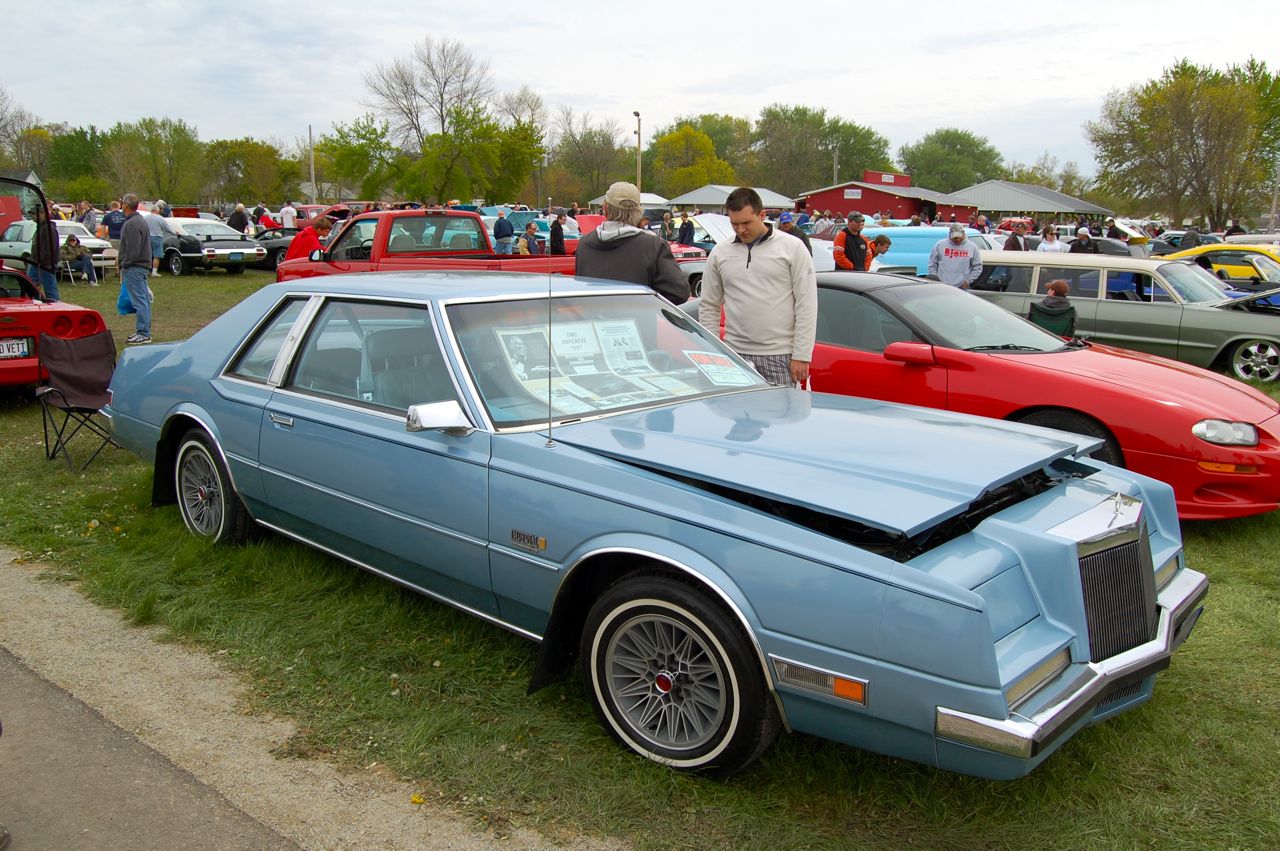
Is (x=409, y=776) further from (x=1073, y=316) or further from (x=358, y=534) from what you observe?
(x=1073, y=316)

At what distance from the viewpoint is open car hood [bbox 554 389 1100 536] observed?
8.86ft

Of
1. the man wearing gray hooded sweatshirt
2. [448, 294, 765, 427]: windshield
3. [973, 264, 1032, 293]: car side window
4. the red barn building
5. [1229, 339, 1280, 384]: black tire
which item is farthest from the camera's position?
the red barn building

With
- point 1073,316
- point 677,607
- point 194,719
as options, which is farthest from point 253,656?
point 1073,316

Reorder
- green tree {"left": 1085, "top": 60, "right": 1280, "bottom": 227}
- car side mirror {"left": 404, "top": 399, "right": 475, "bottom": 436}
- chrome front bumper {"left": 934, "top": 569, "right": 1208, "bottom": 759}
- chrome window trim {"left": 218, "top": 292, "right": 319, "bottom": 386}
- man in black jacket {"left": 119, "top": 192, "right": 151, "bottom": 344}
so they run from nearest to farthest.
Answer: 1. chrome front bumper {"left": 934, "top": 569, "right": 1208, "bottom": 759}
2. car side mirror {"left": 404, "top": 399, "right": 475, "bottom": 436}
3. chrome window trim {"left": 218, "top": 292, "right": 319, "bottom": 386}
4. man in black jacket {"left": 119, "top": 192, "right": 151, "bottom": 344}
5. green tree {"left": 1085, "top": 60, "right": 1280, "bottom": 227}

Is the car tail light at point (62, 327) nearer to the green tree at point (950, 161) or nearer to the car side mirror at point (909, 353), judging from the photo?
the car side mirror at point (909, 353)

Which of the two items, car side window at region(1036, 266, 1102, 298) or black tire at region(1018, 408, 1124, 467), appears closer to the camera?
black tire at region(1018, 408, 1124, 467)

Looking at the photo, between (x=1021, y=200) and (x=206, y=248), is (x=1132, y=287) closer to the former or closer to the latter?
(x=206, y=248)

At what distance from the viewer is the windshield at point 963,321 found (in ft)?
20.0

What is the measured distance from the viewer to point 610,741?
3.17m

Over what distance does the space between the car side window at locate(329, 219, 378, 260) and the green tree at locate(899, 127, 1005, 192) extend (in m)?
115

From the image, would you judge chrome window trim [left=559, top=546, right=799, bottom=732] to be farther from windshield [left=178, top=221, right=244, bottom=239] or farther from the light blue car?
windshield [left=178, top=221, right=244, bottom=239]

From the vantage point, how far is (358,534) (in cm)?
388

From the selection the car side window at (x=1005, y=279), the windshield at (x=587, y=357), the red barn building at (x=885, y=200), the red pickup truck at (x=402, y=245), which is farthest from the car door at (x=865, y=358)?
the red barn building at (x=885, y=200)

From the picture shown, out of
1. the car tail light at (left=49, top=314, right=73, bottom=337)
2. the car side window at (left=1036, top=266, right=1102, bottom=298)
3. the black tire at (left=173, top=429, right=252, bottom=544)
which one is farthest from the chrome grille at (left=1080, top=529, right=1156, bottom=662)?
the car tail light at (left=49, top=314, right=73, bottom=337)
